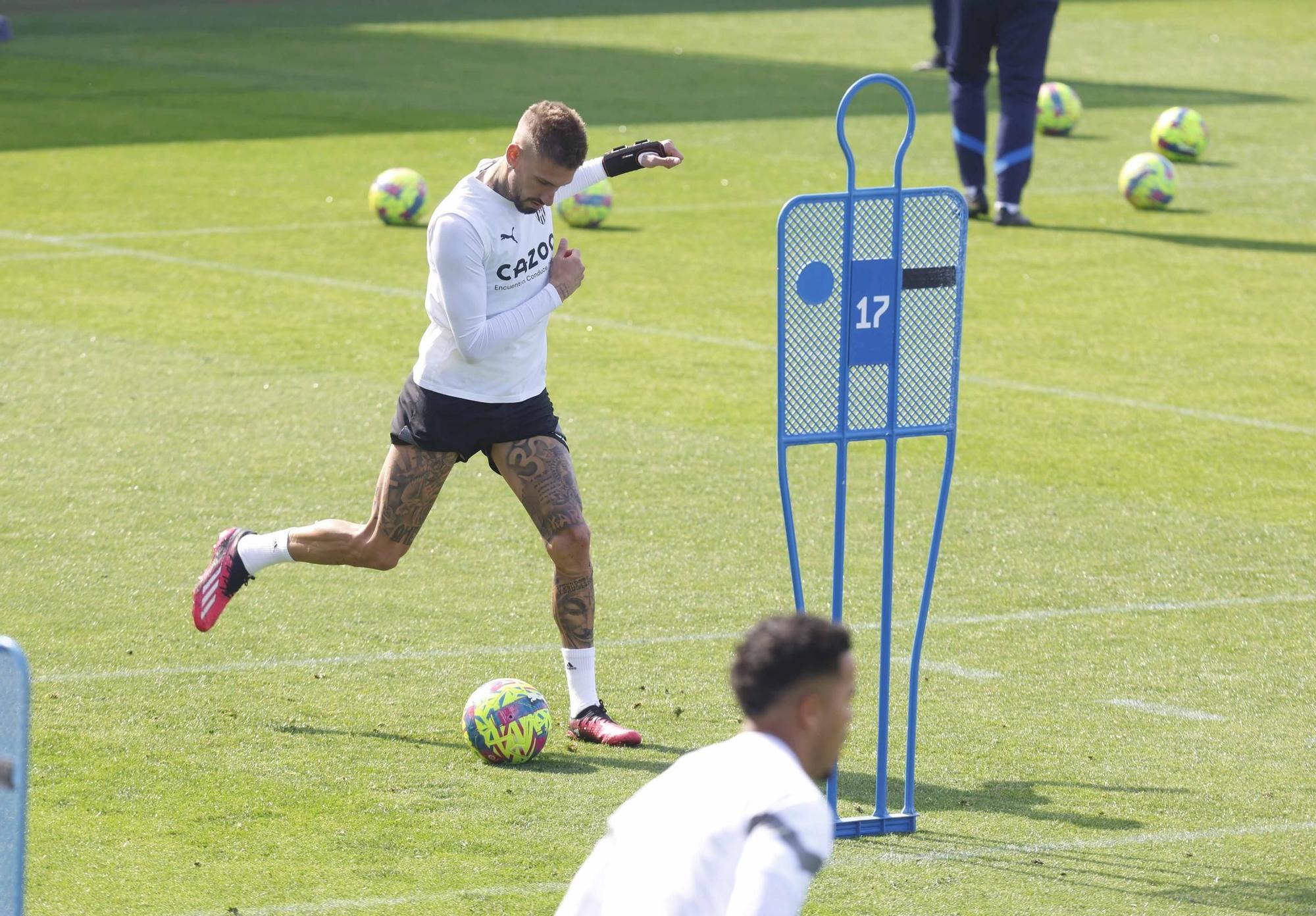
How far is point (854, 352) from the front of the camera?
19.8 ft

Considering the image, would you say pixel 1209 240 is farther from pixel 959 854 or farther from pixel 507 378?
pixel 959 854

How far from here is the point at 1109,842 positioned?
620 cm

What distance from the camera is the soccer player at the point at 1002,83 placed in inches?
651

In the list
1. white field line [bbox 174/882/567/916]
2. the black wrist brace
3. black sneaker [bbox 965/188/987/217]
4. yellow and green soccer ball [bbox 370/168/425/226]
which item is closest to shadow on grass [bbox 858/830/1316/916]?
white field line [bbox 174/882/567/916]

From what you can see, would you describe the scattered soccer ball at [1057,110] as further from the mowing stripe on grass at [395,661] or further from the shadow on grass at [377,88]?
the mowing stripe on grass at [395,661]

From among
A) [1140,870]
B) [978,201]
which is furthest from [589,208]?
[1140,870]

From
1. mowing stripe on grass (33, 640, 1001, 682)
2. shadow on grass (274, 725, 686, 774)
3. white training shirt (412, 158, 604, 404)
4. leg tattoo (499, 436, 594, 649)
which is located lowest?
mowing stripe on grass (33, 640, 1001, 682)

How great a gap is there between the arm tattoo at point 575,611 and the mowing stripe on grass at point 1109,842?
5.01 ft

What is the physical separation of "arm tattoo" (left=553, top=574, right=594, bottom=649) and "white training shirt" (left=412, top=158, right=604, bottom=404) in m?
0.70

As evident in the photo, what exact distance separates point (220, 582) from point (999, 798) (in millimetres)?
3205

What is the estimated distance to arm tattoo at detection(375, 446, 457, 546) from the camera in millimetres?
7156

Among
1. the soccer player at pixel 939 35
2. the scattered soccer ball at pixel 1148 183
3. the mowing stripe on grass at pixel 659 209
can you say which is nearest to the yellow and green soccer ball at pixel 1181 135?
the mowing stripe on grass at pixel 659 209

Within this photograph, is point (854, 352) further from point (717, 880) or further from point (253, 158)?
point (253, 158)

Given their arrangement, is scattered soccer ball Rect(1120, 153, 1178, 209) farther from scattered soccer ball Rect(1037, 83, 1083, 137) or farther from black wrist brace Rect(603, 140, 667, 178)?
black wrist brace Rect(603, 140, 667, 178)
